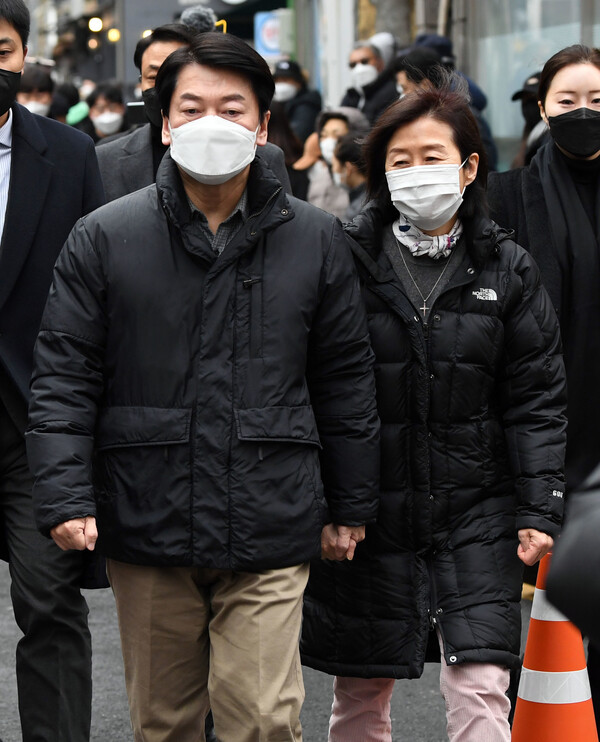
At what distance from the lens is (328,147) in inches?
443

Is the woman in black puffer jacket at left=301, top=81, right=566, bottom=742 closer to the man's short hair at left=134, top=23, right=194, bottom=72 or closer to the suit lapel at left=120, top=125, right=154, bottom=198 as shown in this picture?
the suit lapel at left=120, top=125, right=154, bottom=198

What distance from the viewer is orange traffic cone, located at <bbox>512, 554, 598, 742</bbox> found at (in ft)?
13.3

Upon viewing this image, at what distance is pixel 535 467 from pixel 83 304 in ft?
4.11

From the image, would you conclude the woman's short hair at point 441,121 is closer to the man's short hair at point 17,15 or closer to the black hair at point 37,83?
the man's short hair at point 17,15

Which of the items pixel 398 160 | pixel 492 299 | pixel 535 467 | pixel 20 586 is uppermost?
pixel 398 160

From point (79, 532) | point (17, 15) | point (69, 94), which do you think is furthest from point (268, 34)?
point (79, 532)

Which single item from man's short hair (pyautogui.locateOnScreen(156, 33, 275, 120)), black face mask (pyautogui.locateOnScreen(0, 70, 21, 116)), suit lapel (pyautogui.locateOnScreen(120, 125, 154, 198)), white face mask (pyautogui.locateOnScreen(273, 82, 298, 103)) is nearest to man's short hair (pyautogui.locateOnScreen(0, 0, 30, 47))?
black face mask (pyautogui.locateOnScreen(0, 70, 21, 116))

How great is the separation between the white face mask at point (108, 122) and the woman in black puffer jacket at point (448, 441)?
9535 mm

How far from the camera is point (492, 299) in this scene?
388 cm

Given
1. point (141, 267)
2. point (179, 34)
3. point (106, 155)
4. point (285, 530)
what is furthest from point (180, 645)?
point (179, 34)

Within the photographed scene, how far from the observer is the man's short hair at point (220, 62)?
3568 millimetres

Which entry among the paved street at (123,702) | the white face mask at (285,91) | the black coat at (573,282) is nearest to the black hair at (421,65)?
the black coat at (573,282)

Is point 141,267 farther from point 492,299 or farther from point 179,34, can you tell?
point 179,34

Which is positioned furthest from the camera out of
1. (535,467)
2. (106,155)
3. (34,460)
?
(106,155)
